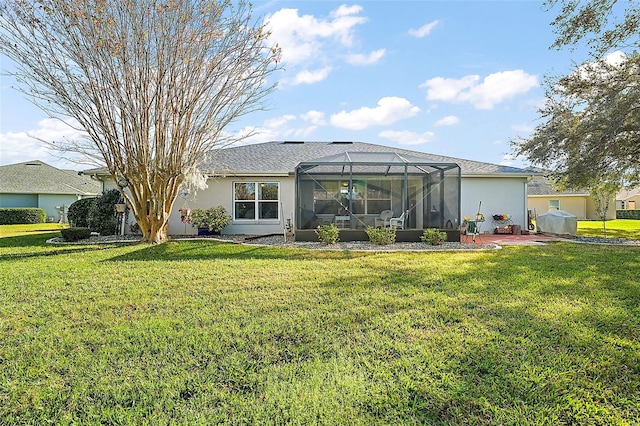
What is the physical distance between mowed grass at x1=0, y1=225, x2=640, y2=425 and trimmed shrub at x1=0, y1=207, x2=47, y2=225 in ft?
71.2

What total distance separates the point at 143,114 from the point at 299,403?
10.8 meters

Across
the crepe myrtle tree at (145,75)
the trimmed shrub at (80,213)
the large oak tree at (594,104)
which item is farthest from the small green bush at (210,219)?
the large oak tree at (594,104)

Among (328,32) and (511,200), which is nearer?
(328,32)

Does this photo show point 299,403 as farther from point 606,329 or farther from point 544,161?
point 544,161

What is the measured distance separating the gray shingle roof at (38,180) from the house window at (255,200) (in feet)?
64.9

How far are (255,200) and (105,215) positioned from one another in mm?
5535

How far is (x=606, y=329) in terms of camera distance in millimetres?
3982

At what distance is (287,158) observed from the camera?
1591 centimetres

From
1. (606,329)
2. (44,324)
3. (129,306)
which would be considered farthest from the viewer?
(129,306)

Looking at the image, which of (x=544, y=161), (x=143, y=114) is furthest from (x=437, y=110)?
(x=143, y=114)

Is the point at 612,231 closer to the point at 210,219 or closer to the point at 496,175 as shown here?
the point at 496,175

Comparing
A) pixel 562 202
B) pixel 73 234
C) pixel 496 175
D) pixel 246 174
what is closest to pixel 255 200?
pixel 246 174

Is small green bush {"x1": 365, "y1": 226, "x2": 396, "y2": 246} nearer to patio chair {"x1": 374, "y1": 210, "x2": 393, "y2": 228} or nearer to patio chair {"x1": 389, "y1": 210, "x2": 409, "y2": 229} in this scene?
patio chair {"x1": 389, "y1": 210, "x2": 409, "y2": 229}

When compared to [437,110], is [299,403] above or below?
below
